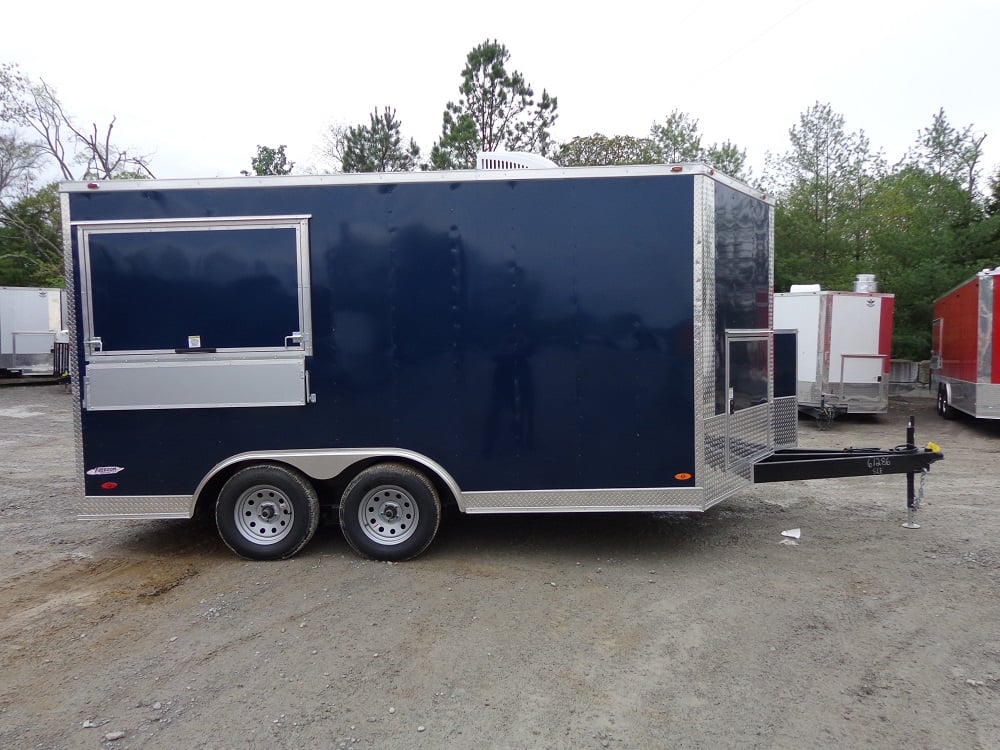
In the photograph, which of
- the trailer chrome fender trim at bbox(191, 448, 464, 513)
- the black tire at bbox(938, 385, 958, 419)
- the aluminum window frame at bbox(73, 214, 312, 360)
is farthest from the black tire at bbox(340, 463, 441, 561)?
the black tire at bbox(938, 385, 958, 419)

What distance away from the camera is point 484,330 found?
5.35 meters

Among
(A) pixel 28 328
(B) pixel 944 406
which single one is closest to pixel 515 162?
(B) pixel 944 406

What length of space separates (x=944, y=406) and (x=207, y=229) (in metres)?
14.8

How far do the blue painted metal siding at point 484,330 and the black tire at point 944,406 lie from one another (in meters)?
11.7

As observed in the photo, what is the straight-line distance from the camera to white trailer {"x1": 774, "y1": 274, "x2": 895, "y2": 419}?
13109 mm

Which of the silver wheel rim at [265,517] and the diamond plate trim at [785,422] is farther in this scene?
the diamond plate trim at [785,422]

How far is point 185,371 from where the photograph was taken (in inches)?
212

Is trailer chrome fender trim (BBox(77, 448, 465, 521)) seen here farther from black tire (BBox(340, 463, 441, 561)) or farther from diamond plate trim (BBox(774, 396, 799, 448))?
diamond plate trim (BBox(774, 396, 799, 448))

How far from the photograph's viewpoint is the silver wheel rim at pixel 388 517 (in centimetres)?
554

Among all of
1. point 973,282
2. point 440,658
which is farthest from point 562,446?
point 973,282

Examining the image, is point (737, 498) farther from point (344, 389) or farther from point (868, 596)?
point (344, 389)

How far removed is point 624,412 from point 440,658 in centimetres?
230

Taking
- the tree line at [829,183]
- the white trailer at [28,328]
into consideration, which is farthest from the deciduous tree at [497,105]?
the white trailer at [28,328]

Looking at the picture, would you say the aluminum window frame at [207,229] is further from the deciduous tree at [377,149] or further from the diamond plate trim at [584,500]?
the deciduous tree at [377,149]
